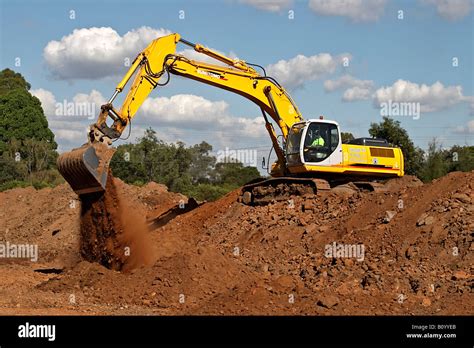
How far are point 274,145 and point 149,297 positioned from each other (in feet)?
33.3

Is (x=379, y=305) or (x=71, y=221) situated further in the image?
(x=71, y=221)

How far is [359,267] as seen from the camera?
13.7 metres

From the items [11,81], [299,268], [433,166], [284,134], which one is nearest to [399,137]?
[433,166]

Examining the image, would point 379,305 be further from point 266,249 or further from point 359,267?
point 266,249

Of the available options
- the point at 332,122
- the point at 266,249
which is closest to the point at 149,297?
the point at 266,249

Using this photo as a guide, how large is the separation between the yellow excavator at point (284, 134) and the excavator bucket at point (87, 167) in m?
1.91

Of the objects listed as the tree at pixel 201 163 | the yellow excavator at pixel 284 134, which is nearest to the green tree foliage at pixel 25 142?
the tree at pixel 201 163

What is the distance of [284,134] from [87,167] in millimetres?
8236

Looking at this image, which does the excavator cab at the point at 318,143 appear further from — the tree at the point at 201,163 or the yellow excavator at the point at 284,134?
the tree at the point at 201,163

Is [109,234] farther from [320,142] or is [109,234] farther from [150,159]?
[150,159]

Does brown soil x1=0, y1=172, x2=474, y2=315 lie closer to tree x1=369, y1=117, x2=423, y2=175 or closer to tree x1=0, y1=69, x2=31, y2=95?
tree x1=369, y1=117, x2=423, y2=175

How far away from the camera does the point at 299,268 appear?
14.9m

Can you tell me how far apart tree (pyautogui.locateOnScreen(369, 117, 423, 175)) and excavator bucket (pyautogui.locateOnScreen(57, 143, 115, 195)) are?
73.5 feet

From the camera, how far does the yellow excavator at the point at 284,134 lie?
748 inches
